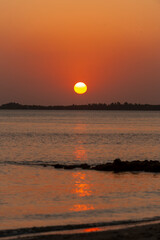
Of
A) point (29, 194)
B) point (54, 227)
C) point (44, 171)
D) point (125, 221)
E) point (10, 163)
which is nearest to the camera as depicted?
point (54, 227)

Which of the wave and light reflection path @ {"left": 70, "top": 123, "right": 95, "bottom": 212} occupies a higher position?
→ the wave

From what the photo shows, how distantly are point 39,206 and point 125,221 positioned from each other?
14.8 feet

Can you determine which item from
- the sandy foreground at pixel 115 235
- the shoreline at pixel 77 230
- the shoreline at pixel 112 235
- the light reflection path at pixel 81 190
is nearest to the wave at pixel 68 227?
the shoreline at pixel 77 230

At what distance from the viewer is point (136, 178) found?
1174 inches

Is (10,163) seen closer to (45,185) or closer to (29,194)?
(45,185)

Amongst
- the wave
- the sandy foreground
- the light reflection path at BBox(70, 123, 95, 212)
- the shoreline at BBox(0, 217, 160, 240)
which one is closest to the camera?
the sandy foreground

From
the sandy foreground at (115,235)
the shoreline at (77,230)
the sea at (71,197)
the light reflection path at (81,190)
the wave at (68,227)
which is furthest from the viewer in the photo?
the light reflection path at (81,190)

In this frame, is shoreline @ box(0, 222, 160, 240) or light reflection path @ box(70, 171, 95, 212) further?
light reflection path @ box(70, 171, 95, 212)

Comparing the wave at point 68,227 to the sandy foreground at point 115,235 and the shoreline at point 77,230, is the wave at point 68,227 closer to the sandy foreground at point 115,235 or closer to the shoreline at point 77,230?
the shoreline at point 77,230

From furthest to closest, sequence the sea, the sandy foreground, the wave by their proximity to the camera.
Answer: the sea
the wave
the sandy foreground

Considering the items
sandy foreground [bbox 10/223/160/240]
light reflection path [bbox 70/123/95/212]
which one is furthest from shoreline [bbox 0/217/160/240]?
light reflection path [bbox 70/123/95/212]

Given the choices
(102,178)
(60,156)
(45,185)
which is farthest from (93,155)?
(45,185)

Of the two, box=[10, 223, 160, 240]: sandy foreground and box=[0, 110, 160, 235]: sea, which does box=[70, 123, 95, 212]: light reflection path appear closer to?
box=[0, 110, 160, 235]: sea

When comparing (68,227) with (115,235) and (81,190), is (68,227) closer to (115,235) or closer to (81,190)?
(115,235)
